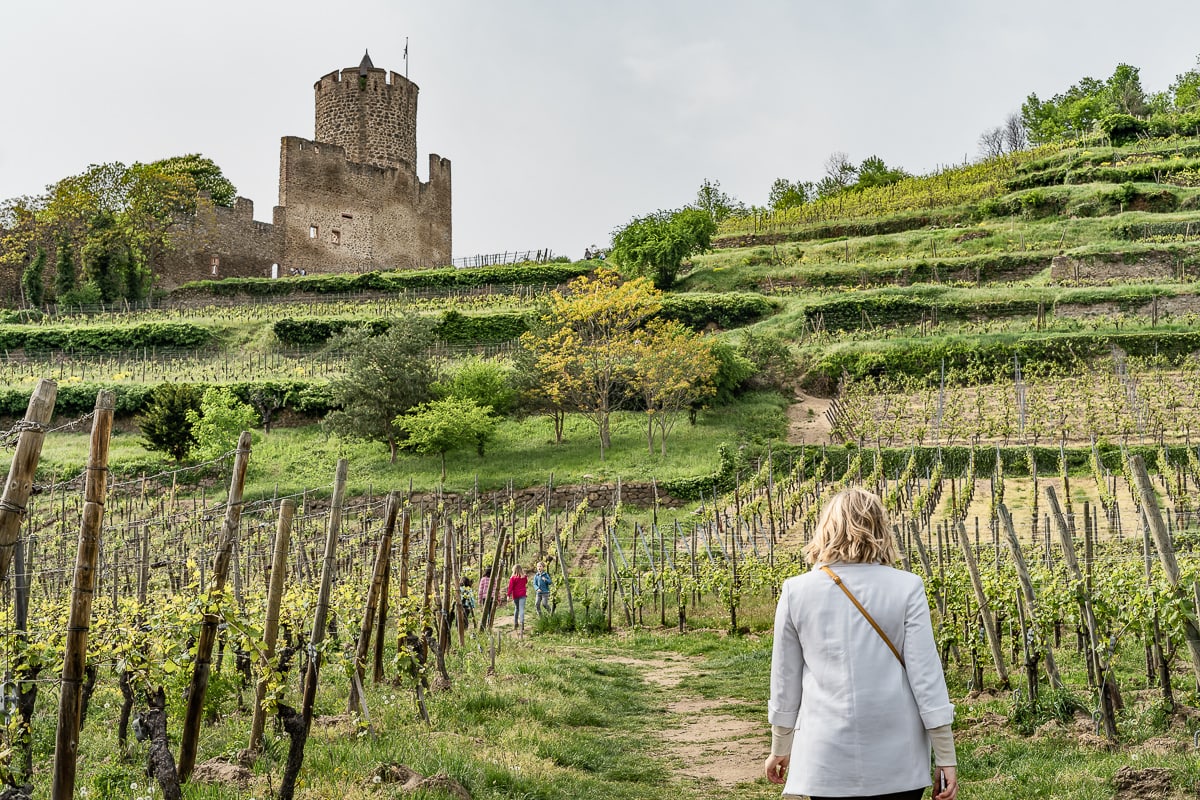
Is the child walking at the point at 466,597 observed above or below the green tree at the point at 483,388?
below

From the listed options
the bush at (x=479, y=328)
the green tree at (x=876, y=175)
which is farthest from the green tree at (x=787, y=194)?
the bush at (x=479, y=328)

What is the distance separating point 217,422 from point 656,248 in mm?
22480

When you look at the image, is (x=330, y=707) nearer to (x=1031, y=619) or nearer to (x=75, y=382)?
(x=1031, y=619)

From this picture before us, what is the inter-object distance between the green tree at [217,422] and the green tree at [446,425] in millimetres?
4900

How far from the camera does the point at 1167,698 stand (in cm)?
666

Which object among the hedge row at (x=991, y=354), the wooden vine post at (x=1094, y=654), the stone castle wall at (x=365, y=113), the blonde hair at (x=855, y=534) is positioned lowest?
the wooden vine post at (x=1094, y=654)

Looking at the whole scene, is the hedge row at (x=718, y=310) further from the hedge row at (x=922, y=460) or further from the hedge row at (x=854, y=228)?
the hedge row at (x=854, y=228)

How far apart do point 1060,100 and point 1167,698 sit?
276ft

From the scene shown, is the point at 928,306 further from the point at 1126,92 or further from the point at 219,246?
the point at 1126,92

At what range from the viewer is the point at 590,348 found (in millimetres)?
30766

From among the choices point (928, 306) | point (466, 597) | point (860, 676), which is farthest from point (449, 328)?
point (860, 676)

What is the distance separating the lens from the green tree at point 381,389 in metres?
30.5

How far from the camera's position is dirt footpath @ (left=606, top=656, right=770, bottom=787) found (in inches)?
276

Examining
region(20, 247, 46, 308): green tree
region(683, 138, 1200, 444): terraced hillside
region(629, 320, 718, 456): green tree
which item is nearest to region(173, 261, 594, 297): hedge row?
region(20, 247, 46, 308): green tree
